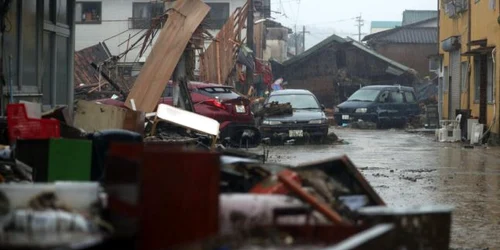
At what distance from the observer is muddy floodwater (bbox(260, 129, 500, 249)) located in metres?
8.30

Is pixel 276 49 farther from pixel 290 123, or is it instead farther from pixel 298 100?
pixel 290 123

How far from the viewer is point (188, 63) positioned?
Result: 53.5 ft

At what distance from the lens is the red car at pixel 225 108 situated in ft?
51.3

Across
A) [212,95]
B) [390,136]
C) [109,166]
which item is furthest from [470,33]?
[109,166]

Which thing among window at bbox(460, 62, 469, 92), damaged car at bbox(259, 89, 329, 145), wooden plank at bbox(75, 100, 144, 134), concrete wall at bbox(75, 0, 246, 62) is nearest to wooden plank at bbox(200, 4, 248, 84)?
damaged car at bbox(259, 89, 329, 145)

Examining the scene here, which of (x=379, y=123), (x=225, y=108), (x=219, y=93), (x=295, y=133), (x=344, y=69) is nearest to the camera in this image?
(x=225, y=108)

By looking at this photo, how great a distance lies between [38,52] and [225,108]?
624cm

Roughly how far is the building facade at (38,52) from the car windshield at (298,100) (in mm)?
9785

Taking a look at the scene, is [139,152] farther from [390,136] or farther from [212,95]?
[390,136]

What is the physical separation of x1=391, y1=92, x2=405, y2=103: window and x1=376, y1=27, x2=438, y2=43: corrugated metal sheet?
2216cm

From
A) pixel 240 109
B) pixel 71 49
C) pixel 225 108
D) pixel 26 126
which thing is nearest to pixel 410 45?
pixel 240 109

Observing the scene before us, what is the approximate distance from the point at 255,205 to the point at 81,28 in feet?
134

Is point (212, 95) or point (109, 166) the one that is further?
point (212, 95)

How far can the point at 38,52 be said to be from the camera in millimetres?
11031
